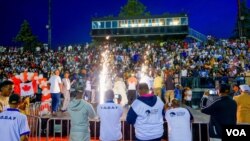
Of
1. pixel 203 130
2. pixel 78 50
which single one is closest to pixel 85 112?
pixel 203 130

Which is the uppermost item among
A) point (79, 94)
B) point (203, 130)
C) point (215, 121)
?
point (79, 94)

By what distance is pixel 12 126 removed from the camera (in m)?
4.85

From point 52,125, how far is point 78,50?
24448 mm

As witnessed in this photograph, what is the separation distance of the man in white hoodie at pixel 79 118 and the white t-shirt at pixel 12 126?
2.01m

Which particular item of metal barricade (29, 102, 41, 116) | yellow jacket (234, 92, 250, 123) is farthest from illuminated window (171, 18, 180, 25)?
yellow jacket (234, 92, 250, 123)

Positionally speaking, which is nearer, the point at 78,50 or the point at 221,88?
the point at 221,88

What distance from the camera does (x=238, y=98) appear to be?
7.31m

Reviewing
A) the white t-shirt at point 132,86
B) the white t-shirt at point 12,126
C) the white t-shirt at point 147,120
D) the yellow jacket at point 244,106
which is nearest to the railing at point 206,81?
the white t-shirt at point 132,86

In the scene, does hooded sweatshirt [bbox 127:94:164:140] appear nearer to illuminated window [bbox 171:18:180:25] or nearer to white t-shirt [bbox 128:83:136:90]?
white t-shirt [bbox 128:83:136:90]

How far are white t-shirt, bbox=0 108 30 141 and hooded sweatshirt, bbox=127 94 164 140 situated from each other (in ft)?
5.98

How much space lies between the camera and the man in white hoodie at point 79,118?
6797mm

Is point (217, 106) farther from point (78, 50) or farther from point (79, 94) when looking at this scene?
point (78, 50)

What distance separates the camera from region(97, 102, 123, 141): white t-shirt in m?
6.62

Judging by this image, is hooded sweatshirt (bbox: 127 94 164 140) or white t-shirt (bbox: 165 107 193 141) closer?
hooded sweatshirt (bbox: 127 94 164 140)
